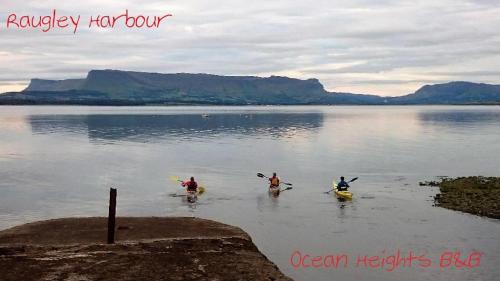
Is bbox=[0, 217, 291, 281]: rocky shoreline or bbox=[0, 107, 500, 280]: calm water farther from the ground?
bbox=[0, 217, 291, 281]: rocky shoreline

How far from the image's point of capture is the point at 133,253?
65.2 ft

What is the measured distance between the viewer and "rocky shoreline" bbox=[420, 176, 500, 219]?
42219 mm

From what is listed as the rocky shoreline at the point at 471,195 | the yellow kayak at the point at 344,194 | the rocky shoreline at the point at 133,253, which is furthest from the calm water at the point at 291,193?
the rocky shoreline at the point at 133,253

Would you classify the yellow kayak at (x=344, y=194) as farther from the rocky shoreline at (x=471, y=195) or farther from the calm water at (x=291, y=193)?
the rocky shoreline at (x=471, y=195)

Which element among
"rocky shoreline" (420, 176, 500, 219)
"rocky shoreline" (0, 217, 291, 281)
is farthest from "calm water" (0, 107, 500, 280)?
"rocky shoreline" (0, 217, 291, 281)

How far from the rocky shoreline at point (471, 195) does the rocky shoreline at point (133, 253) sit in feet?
85.5

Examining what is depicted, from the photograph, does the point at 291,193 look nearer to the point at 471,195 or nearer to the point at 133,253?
the point at 471,195

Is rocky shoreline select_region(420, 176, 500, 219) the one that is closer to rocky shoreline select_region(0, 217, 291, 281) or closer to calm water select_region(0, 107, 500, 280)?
calm water select_region(0, 107, 500, 280)

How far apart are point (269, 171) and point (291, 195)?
17.7 metres

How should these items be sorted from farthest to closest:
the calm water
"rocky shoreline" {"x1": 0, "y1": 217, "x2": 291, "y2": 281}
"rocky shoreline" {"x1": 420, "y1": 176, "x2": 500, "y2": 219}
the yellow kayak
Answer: the yellow kayak < "rocky shoreline" {"x1": 420, "y1": 176, "x2": 500, "y2": 219} < the calm water < "rocky shoreline" {"x1": 0, "y1": 217, "x2": 291, "y2": 281}

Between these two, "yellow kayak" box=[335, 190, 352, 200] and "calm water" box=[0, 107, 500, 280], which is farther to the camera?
"yellow kayak" box=[335, 190, 352, 200]

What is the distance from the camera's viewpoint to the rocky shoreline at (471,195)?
139 feet

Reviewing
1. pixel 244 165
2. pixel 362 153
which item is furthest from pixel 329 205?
pixel 362 153

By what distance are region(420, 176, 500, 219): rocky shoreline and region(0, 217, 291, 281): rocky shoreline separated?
85.5 feet
